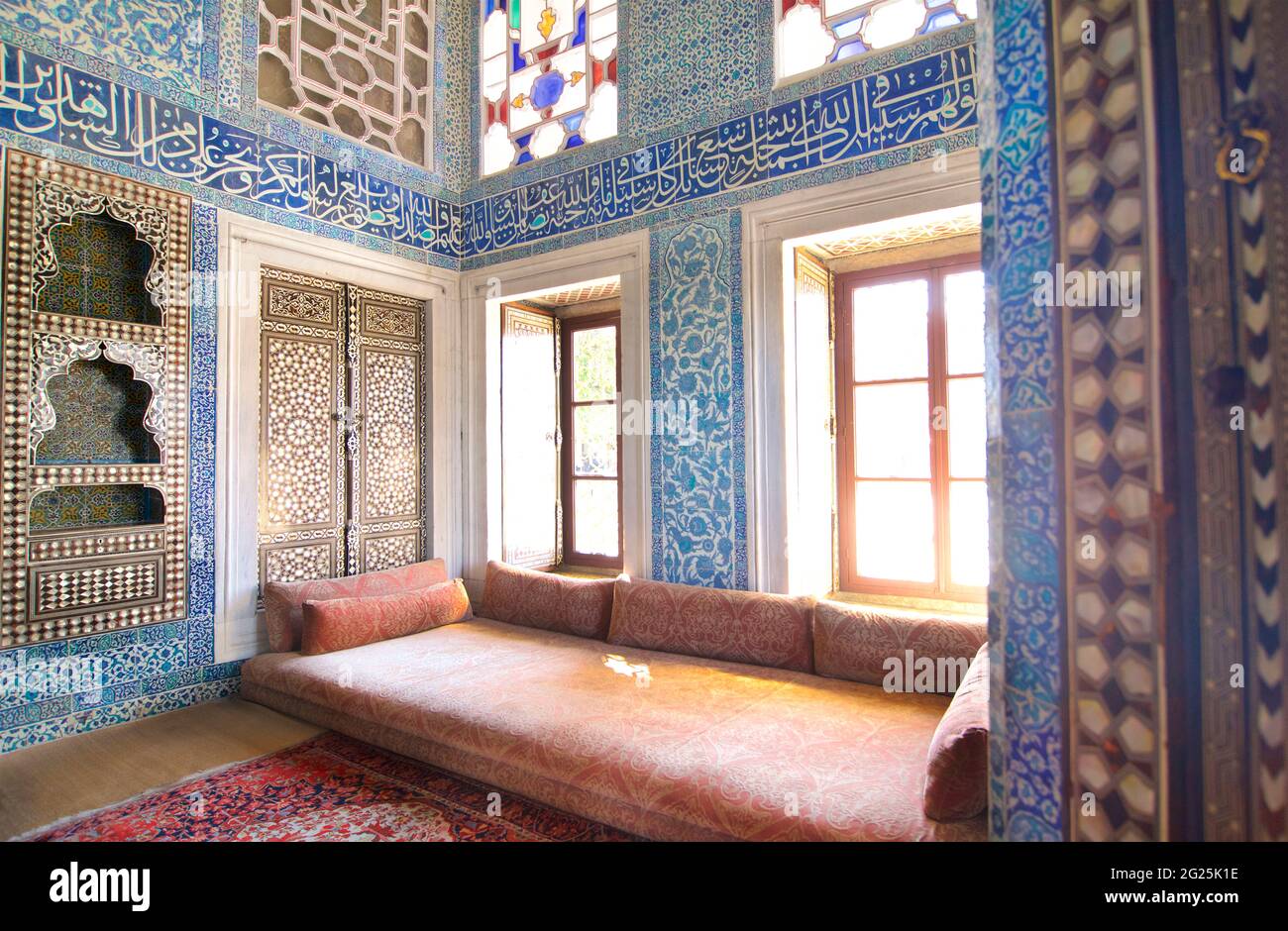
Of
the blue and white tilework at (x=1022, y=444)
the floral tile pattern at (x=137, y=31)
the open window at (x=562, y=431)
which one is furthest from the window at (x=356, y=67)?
the blue and white tilework at (x=1022, y=444)

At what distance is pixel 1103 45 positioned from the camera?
3.60 feet

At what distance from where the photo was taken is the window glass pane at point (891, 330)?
3.95 m

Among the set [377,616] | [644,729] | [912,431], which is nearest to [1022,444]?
[644,729]

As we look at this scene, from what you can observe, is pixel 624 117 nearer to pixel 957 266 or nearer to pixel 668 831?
pixel 957 266

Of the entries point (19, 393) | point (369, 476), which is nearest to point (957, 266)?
point (369, 476)

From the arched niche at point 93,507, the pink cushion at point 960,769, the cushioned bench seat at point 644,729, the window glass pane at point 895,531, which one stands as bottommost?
the cushioned bench seat at point 644,729

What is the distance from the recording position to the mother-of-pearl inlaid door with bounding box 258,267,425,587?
4.20 metres

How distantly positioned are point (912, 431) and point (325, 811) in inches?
130

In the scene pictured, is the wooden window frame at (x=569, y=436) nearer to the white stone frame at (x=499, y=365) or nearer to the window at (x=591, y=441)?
the window at (x=591, y=441)

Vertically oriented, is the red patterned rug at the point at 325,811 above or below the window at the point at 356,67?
below

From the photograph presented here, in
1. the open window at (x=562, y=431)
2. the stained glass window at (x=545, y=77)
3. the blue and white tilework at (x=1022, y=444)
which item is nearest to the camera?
the blue and white tilework at (x=1022, y=444)

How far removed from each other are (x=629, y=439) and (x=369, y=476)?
68.2 inches

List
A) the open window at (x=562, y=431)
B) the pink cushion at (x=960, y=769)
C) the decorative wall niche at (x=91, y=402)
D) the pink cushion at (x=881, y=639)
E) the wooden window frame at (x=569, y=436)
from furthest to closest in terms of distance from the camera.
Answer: the wooden window frame at (x=569, y=436)
the open window at (x=562, y=431)
the decorative wall niche at (x=91, y=402)
the pink cushion at (x=881, y=639)
the pink cushion at (x=960, y=769)

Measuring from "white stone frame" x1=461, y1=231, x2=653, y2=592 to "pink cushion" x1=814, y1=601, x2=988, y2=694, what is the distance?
1.19 meters
